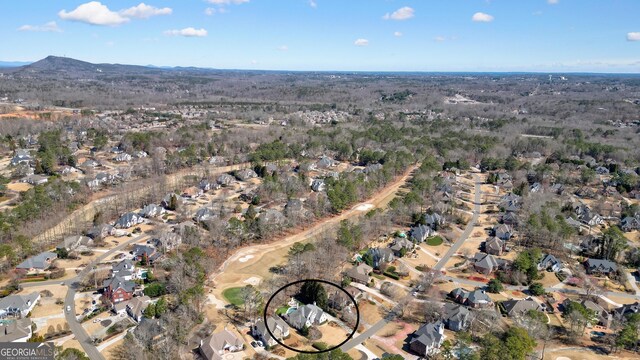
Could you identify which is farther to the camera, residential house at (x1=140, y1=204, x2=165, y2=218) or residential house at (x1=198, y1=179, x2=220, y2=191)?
residential house at (x1=198, y1=179, x2=220, y2=191)

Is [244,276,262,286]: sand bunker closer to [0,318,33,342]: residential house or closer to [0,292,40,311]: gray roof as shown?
[0,318,33,342]: residential house

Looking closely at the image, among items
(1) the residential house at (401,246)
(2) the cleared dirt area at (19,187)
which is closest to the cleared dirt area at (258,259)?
(1) the residential house at (401,246)

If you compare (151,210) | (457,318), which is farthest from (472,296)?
(151,210)

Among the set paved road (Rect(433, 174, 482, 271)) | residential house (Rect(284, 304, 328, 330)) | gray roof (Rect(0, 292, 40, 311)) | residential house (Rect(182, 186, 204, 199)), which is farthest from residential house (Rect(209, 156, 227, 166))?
residential house (Rect(284, 304, 328, 330))

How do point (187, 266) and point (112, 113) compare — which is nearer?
point (187, 266)

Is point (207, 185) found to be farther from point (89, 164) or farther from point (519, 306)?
point (519, 306)

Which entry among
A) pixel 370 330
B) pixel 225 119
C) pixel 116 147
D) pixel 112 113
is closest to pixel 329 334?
pixel 370 330

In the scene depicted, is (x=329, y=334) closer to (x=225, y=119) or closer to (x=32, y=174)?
(x=32, y=174)

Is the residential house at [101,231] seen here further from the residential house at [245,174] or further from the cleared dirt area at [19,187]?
the residential house at [245,174]
